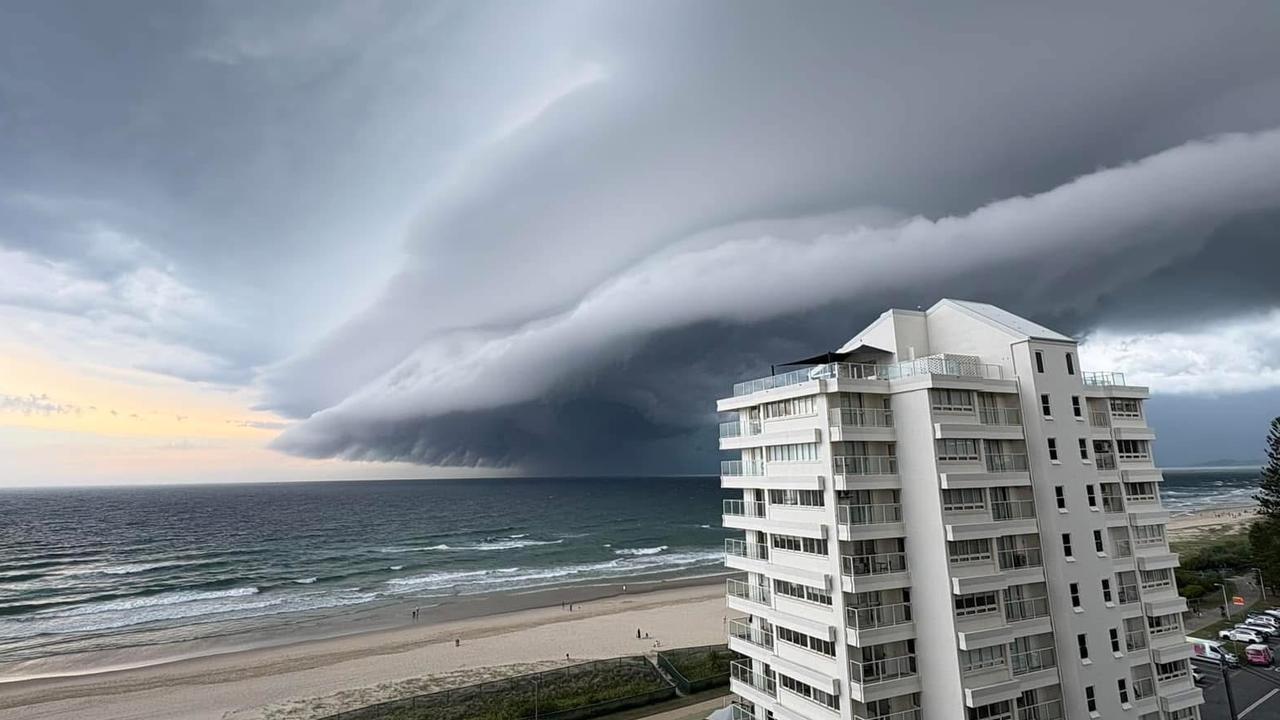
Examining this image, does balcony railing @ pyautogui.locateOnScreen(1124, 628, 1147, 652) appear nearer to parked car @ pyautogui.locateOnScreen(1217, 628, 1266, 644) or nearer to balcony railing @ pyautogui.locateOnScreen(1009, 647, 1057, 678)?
balcony railing @ pyautogui.locateOnScreen(1009, 647, 1057, 678)

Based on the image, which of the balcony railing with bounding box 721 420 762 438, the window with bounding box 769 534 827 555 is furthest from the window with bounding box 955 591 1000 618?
the balcony railing with bounding box 721 420 762 438

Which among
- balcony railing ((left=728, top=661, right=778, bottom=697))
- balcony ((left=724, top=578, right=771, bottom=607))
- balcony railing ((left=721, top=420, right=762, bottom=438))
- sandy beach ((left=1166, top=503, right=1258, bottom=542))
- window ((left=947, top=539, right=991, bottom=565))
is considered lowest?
sandy beach ((left=1166, top=503, right=1258, bottom=542))

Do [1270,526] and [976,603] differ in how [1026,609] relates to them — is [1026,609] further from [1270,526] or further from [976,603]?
[1270,526]

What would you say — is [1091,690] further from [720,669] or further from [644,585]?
[644,585]

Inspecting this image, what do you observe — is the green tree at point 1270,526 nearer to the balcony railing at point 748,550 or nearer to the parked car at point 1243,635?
the parked car at point 1243,635

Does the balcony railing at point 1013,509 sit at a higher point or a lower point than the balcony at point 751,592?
higher

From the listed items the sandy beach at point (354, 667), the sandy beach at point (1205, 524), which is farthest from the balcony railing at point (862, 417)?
the sandy beach at point (1205, 524)
